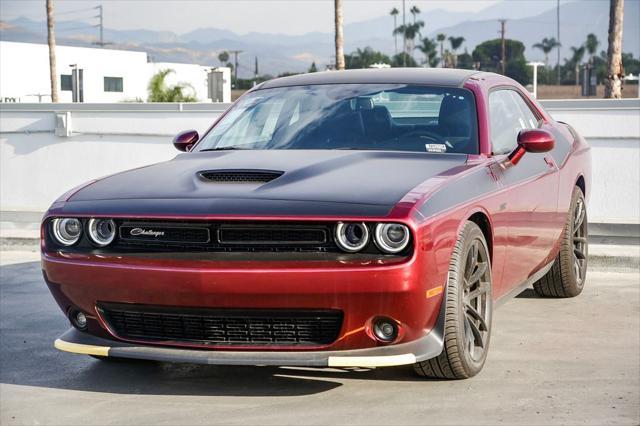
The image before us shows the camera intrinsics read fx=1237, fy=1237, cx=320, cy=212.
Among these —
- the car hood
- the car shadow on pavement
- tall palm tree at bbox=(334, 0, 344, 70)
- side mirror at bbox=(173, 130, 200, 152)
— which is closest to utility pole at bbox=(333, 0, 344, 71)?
tall palm tree at bbox=(334, 0, 344, 70)

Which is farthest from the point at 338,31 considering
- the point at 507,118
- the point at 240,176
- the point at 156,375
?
the point at 240,176

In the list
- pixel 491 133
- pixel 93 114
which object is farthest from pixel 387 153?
pixel 93 114

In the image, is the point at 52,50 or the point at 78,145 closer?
the point at 78,145

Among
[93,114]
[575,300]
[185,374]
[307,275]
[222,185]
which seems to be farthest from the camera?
[93,114]

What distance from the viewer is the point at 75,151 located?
626 inches

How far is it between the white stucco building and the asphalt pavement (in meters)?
67.2

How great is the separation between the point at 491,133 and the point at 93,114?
9.96 m

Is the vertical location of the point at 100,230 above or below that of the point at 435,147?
below

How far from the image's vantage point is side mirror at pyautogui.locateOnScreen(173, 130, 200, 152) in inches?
284

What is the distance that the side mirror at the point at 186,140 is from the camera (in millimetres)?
7211

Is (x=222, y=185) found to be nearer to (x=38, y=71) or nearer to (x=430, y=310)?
(x=430, y=310)

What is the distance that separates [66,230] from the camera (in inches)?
225

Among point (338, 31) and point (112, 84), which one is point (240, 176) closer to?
point (338, 31)

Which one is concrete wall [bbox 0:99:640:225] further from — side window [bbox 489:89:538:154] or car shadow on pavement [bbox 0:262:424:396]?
car shadow on pavement [bbox 0:262:424:396]
